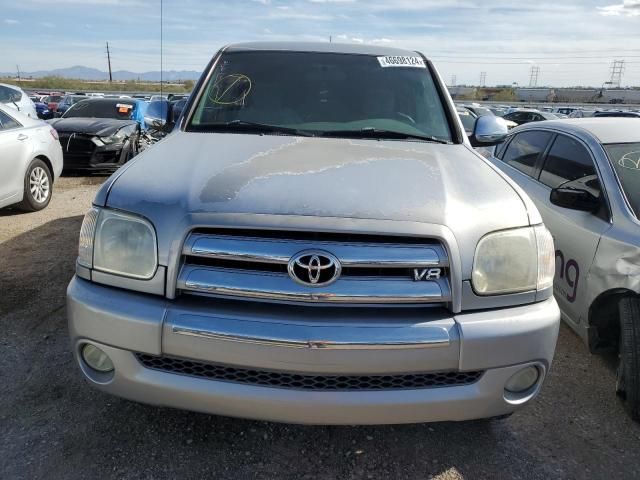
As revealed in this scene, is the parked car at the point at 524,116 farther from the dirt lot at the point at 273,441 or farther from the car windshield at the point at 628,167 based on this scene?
the dirt lot at the point at 273,441

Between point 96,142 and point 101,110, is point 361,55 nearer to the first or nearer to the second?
point 96,142

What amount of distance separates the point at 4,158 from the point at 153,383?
17.1ft

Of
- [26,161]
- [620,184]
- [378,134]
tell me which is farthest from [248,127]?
[26,161]

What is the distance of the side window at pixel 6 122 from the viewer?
6.25 m

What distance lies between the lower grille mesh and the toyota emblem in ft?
1.21

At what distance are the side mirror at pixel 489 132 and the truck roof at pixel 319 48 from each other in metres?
0.75

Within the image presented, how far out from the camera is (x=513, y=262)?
2.10 m

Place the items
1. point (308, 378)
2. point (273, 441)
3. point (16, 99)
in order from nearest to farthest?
point (308, 378) < point (273, 441) < point (16, 99)

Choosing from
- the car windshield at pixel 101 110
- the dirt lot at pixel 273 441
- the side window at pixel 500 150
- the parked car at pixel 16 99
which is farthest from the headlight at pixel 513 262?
the parked car at pixel 16 99

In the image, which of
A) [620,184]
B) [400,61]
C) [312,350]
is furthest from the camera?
[400,61]

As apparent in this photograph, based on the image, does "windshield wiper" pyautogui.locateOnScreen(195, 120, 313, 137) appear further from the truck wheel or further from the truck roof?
the truck wheel

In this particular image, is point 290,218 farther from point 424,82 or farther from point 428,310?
point 424,82

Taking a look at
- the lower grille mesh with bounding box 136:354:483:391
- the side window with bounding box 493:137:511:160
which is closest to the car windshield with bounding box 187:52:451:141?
the lower grille mesh with bounding box 136:354:483:391

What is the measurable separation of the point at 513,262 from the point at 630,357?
3.94 ft
